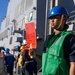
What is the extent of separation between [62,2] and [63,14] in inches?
865

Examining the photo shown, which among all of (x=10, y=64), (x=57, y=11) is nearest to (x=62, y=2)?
(x=10, y=64)

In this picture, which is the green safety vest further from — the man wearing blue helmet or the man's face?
the man's face

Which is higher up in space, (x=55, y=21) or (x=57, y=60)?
(x=55, y=21)

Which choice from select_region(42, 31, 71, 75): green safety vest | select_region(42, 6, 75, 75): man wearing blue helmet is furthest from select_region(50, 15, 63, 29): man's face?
select_region(42, 31, 71, 75): green safety vest

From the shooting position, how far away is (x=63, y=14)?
3.87 m

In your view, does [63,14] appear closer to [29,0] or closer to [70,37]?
[70,37]

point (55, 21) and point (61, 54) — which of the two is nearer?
Answer: point (61, 54)

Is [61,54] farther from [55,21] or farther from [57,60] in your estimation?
[55,21]

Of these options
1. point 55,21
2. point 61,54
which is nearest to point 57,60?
point 61,54

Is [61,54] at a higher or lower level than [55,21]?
lower

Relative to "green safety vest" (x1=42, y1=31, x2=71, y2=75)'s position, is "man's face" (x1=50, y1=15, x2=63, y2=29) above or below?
above

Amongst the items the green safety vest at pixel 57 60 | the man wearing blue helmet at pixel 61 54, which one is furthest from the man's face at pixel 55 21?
the green safety vest at pixel 57 60

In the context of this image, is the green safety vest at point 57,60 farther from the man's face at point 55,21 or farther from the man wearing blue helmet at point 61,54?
the man's face at point 55,21

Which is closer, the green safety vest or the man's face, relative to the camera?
the green safety vest
